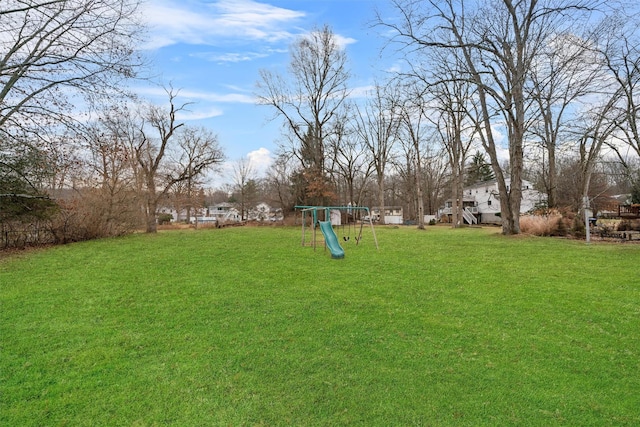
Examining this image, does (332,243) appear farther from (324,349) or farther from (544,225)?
(544,225)

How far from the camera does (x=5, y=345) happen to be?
144 inches

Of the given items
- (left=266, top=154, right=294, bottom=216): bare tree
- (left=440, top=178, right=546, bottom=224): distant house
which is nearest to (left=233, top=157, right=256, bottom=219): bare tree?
(left=266, top=154, right=294, bottom=216): bare tree

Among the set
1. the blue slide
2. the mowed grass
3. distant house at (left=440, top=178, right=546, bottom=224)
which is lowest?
the mowed grass

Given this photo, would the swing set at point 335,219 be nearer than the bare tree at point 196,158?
Yes

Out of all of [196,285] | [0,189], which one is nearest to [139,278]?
[196,285]

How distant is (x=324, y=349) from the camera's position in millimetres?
3527

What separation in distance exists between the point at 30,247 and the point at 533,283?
15761 mm

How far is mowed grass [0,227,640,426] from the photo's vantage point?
2.51 m

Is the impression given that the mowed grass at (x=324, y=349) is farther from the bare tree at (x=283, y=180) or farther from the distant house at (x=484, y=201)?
the distant house at (x=484, y=201)

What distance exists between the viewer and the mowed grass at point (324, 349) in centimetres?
251

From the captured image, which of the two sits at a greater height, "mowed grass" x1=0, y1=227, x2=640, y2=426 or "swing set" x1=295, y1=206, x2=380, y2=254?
"swing set" x1=295, y1=206, x2=380, y2=254

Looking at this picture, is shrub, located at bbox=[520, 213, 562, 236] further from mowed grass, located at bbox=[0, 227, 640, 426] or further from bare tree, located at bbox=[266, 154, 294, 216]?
bare tree, located at bbox=[266, 154, 294, 216]

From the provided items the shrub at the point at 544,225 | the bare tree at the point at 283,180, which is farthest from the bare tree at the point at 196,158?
the shrub at the point at 544,225

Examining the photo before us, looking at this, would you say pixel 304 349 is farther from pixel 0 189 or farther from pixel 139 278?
pixel 0 189
